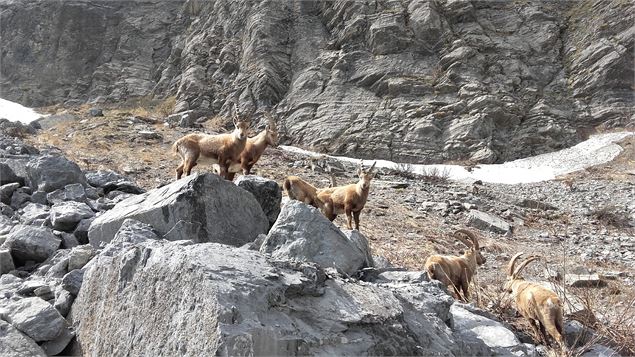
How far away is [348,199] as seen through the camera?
9812mm

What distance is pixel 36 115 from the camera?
1499 inches

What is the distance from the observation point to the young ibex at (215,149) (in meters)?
8.84

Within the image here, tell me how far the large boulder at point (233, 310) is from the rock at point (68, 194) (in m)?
3.77

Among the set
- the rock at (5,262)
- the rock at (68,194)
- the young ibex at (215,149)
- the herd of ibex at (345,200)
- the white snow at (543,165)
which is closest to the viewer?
the rock at (5,262)

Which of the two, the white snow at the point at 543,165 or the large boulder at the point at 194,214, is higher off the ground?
the large boulder at the point at 194,214

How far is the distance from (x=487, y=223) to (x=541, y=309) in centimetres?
941

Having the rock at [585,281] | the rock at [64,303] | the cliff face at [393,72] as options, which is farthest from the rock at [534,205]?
the rock at [64,303]

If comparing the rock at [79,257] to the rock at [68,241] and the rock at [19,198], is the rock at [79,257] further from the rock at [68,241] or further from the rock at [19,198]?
the rock at [19,198]

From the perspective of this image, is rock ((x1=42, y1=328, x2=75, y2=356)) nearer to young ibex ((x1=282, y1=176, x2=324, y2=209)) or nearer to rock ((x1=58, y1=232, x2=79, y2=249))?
rock ((x1=58, y1=232, x2=79, y2=249))

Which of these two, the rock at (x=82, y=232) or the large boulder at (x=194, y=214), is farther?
the rock at (x=82, y=232)

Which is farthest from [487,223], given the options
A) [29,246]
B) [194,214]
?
[29,246]

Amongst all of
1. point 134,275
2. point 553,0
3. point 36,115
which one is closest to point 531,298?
point 134,275

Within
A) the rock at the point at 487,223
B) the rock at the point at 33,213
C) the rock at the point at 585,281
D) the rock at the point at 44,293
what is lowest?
the rock at the point at 487,223

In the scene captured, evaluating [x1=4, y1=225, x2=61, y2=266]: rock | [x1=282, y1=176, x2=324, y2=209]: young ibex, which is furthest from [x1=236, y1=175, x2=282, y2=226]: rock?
[x1=282, y1=176, x2=324, y2=209]: young ibex
